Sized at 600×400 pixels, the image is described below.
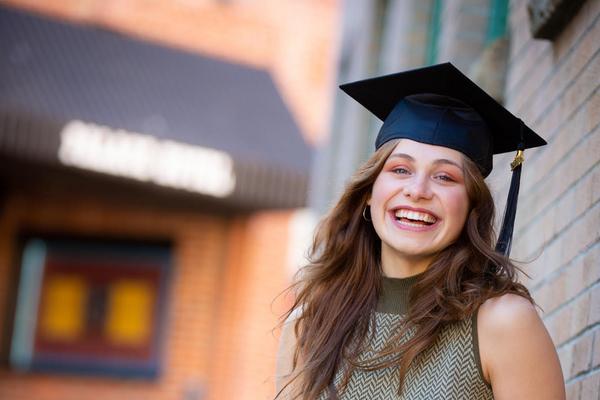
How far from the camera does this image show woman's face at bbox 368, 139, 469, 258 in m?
2.87

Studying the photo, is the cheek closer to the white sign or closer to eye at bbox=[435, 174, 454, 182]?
eye at bbox=[435, 174, 454, 182]

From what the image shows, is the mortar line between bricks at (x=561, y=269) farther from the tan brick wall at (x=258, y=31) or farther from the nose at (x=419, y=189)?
the tan brick wall at (x=258, y=31)

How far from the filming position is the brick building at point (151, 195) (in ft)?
31.1

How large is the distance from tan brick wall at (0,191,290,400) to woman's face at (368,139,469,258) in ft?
25.1

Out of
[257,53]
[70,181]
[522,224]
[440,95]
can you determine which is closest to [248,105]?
[257,53]

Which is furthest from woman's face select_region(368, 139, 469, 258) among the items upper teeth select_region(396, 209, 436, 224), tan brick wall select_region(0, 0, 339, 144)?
tan brick wall select_region(0, 0, 339, 144)

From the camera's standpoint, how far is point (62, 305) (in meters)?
10.4

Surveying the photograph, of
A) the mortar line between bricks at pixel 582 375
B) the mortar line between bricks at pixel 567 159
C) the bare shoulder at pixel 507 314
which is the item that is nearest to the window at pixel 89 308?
the mortar line between bricks at pixel 567 159

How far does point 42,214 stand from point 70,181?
1.64 feet

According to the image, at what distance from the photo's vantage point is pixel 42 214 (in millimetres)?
10352

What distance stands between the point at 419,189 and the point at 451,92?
0.34 meters

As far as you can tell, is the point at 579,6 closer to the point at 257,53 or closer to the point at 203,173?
the point at 203,173

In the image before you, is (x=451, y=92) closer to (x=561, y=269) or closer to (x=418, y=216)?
(x=418, y=216)

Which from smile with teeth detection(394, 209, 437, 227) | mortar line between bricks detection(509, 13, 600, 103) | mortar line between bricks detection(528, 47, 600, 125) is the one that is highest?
mortar line between bricks detection(509, 13, 600, 103)
